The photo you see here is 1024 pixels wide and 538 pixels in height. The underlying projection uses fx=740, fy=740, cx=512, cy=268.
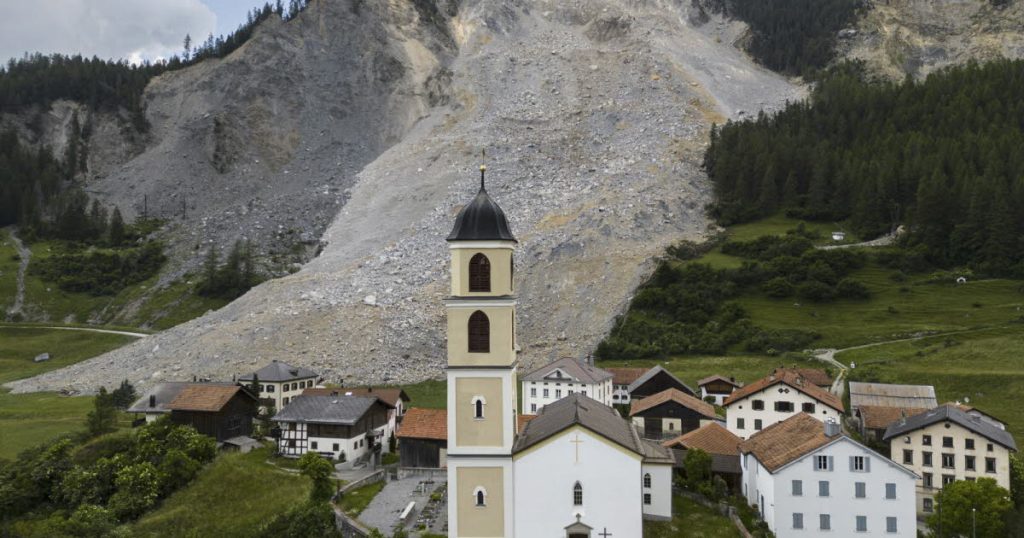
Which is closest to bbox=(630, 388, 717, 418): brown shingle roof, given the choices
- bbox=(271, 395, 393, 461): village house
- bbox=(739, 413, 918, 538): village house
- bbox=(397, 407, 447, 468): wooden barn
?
bbox=(397, 407, 447, 468): wooden barn

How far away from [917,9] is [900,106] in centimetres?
6274

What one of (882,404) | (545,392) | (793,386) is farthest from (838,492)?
(545,392)

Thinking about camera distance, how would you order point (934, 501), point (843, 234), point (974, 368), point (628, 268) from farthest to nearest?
point (843, 234) → point (628, 268) → point (974, 368) → point (934, 501)

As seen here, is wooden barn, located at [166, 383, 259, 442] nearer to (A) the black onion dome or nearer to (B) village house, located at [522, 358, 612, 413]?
(B) village house, located at [522, 358, 612, 413]

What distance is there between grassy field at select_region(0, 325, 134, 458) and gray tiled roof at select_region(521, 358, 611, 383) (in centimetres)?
3179

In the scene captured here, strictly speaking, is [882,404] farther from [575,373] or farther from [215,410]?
[215,410]

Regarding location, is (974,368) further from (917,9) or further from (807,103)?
(917,9)

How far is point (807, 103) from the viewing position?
12094 centimetres

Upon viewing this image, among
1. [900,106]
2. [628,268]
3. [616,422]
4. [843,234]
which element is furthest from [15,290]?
[900,106]

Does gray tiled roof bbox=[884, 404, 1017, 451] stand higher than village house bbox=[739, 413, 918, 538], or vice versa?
gray tiled roof bbox=[884, 404, 1017, 451]

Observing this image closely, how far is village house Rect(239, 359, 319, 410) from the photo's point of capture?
184 ft

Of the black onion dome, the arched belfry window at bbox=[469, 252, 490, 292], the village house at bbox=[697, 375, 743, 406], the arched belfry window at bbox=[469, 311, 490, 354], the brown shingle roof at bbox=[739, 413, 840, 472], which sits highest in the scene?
the black onion dome

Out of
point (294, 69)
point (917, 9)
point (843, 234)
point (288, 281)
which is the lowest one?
point (288, 281)

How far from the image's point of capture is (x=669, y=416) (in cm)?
4875
